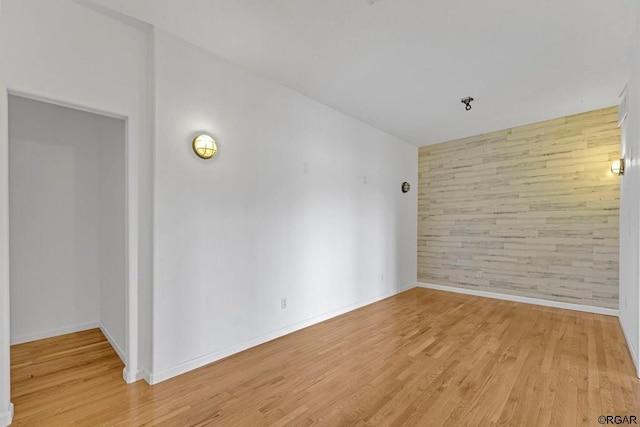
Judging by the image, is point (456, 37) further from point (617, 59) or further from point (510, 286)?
point (510, 286)

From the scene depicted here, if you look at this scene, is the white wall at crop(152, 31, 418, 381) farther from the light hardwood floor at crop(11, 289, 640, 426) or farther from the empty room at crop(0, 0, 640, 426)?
the light hardwood floor at crop(11, 289, 640, 426)

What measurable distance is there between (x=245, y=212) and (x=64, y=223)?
2183 millimetres

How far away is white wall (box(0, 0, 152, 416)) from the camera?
190cm

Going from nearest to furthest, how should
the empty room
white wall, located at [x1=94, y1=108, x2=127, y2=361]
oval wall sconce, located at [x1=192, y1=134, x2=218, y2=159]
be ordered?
the empty room, oval wall sconce, located at [x1=192, y1=134, x2=218, y2=159], white wall, located at [x1=94, y1=108, x2=127, y2=361]

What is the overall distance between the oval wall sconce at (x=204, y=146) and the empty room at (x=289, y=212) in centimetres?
1

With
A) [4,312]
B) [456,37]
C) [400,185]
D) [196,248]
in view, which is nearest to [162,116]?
[196,248]

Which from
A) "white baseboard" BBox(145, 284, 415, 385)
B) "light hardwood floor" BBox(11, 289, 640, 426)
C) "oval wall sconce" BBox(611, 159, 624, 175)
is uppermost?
"oval wall sconce" BBox(611, 159, 624, 175)

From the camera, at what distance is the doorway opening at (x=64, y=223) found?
3.07 m

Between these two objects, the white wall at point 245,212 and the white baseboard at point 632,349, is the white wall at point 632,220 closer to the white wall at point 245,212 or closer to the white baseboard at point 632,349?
the white baseboard at point 632,349

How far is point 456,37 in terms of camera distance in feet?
8.11

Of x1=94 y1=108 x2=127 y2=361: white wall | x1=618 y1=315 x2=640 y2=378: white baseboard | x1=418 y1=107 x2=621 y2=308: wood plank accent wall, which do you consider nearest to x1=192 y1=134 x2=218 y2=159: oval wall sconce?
x1=94 y1=108 x2=127 y2=361: white wall

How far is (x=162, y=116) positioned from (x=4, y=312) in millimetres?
1700

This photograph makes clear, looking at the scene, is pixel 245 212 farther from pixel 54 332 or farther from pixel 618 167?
pixel 618 167

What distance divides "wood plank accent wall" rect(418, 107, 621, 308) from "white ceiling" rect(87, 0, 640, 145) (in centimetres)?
73
